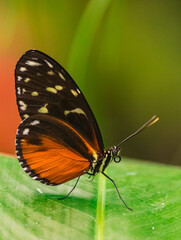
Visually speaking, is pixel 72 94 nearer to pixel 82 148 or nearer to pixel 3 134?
pixel 82 148

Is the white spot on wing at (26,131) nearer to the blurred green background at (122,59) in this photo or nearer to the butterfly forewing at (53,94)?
the butterfly forewing at (53,94)

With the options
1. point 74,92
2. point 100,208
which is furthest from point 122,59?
point 100,208

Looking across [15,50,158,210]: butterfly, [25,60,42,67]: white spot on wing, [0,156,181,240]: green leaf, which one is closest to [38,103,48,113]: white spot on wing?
[15,50,158,210]: butterfly

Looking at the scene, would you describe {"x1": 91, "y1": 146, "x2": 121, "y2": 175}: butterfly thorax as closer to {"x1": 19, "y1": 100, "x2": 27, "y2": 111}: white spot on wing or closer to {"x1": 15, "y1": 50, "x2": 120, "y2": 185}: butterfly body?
{"x1": 15, "y1": 50, "x2": 120, "y2": 185}: butterfly body

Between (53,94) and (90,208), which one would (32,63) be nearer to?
(53,94)

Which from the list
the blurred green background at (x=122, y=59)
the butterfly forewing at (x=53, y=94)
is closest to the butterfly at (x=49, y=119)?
the butterfly forewing at (x=53, y=94)
